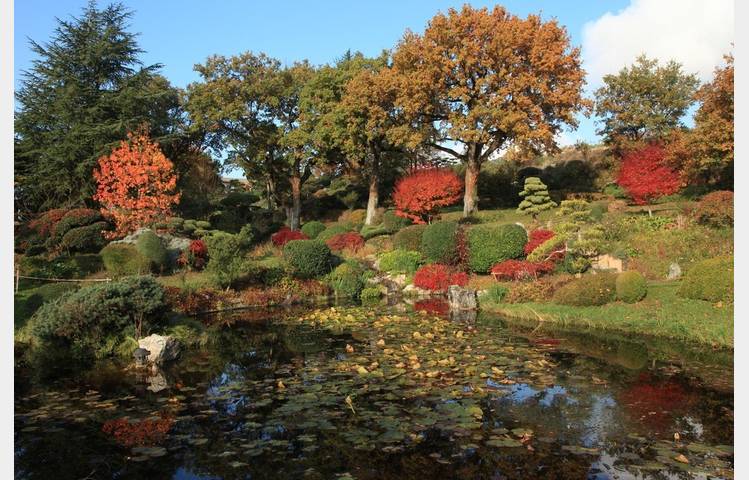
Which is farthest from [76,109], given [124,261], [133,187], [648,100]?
[648,100]

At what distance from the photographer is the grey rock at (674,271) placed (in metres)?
16.3

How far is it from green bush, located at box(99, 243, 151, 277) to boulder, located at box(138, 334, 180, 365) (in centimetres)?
922

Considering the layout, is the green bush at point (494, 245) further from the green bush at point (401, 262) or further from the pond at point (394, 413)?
the pond at point (394, 413)

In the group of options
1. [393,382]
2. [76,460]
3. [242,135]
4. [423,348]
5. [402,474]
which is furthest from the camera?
[242,135]

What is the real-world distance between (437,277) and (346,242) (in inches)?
268

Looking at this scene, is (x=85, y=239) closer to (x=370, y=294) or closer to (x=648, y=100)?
(x=370, y=294)

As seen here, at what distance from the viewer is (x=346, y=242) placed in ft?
86.3

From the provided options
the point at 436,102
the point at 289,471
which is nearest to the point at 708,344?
the point at 289,471

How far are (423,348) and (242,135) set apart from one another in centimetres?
2704

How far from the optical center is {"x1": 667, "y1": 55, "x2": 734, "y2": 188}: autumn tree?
21.0 m

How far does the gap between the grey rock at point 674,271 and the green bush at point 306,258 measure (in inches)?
501

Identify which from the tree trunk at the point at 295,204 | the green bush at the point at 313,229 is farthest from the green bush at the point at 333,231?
the tree trunk at the point at 295,204

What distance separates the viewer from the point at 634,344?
11.8 metres

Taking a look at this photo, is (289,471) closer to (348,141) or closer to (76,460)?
(76,460)
